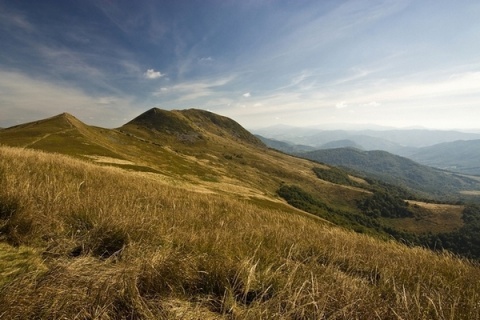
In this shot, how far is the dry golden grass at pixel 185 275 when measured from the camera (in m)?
3.03

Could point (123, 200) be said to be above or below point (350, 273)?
above

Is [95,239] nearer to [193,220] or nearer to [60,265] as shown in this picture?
[60,265]

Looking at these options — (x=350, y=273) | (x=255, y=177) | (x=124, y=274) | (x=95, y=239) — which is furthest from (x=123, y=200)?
(x=255, y=177)

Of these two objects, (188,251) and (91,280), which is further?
(188,251)

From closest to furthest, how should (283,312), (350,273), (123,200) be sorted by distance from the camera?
1. (283,312)
2. (350,273)
3. (123,200)

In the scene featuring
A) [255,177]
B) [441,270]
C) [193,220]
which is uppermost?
[193,220]

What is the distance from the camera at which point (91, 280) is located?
3.37 meters

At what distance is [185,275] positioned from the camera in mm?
3801

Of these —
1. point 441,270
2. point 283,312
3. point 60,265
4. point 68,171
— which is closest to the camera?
point 283,312

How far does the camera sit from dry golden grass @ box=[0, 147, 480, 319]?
3.03 metres

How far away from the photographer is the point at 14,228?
→ 4.74 meters

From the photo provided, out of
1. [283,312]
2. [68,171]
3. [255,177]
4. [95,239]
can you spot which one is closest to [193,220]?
[95,239]

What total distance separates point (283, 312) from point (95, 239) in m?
3.43

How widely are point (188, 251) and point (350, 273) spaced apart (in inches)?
112
